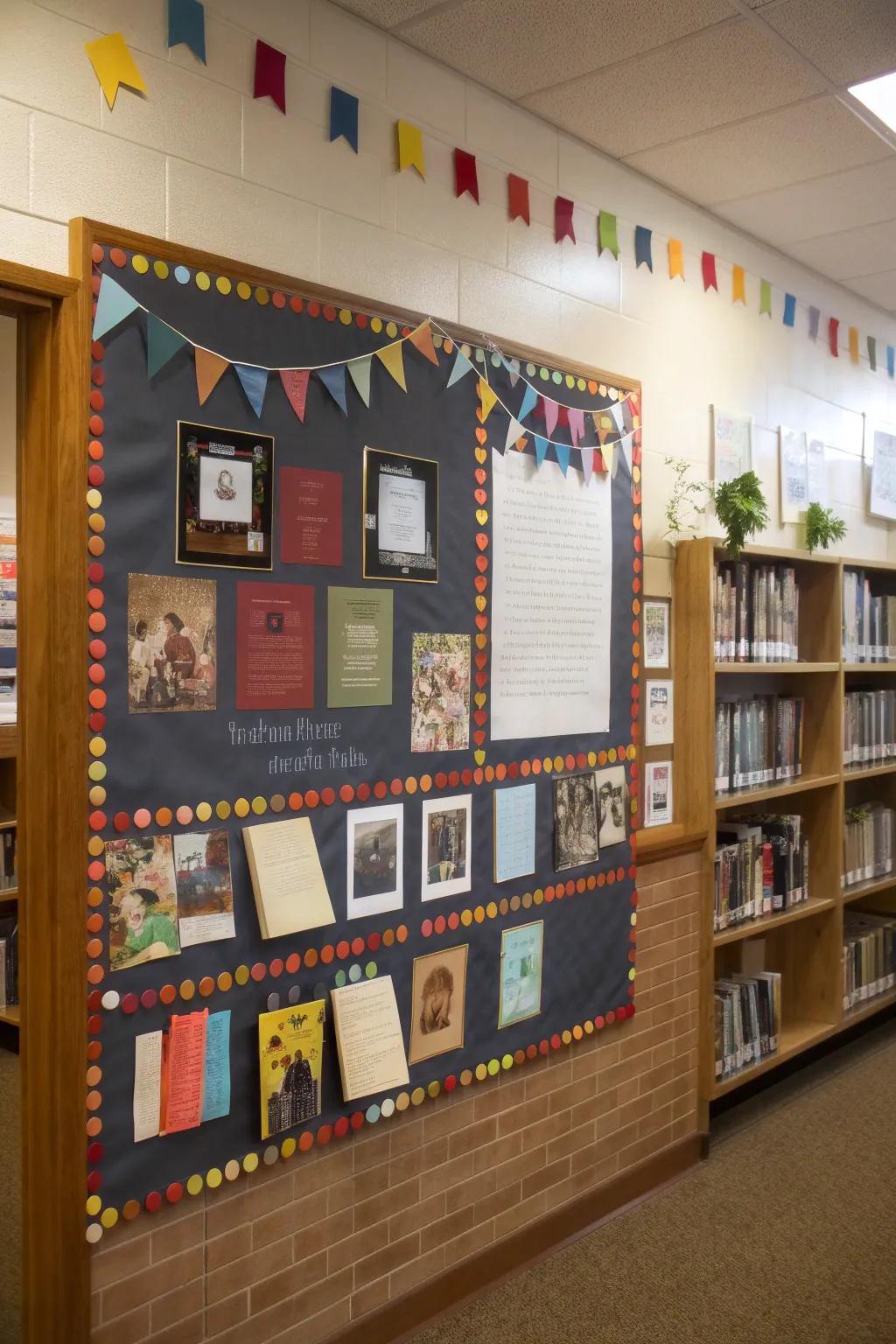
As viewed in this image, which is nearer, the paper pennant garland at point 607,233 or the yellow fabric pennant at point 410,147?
the yellow fabric pennant at point 410,147

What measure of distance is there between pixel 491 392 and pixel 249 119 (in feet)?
2.69

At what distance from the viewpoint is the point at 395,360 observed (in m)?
2.45

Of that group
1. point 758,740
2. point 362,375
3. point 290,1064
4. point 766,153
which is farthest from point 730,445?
point 290,1064

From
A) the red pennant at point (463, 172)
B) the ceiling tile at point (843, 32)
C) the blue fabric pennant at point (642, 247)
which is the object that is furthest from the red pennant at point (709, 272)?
the red pennant at point (463, 172)

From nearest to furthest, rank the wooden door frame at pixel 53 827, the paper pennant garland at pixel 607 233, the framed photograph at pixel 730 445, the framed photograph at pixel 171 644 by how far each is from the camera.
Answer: the wooden door frame at pixel 53 827 → the framed photograph at pixel 171 644 → the paper pennant garland at pixel 607 233 → the framed photograph at pixel 730 445

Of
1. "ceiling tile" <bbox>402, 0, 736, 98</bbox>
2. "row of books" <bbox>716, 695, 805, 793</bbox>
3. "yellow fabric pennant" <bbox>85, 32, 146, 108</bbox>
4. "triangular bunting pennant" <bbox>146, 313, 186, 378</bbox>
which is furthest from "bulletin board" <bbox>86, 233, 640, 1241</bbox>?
"ceiling tile" <bbox>402, 0, 736, 98</bbox>

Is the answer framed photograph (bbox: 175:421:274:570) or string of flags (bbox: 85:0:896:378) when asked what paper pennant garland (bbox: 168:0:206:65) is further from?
framed photograph (bbox: 175:421:274:570)

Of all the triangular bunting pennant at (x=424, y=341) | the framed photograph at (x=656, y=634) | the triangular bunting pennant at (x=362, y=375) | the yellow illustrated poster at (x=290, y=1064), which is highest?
the triangular bunting pennant at (x=424, y=341)

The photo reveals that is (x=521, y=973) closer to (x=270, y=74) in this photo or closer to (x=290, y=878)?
(x=290, y=878)

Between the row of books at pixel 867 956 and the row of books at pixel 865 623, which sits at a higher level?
the row of books at pixel 865 623

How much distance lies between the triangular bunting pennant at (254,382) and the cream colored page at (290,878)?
2.75 feet

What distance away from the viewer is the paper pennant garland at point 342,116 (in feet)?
7.72

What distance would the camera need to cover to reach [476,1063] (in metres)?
2.68

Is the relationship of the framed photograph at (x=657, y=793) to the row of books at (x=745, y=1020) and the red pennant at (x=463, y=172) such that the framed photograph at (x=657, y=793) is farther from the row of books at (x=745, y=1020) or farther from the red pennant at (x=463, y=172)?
the red pennant at (x=463, y=172)
